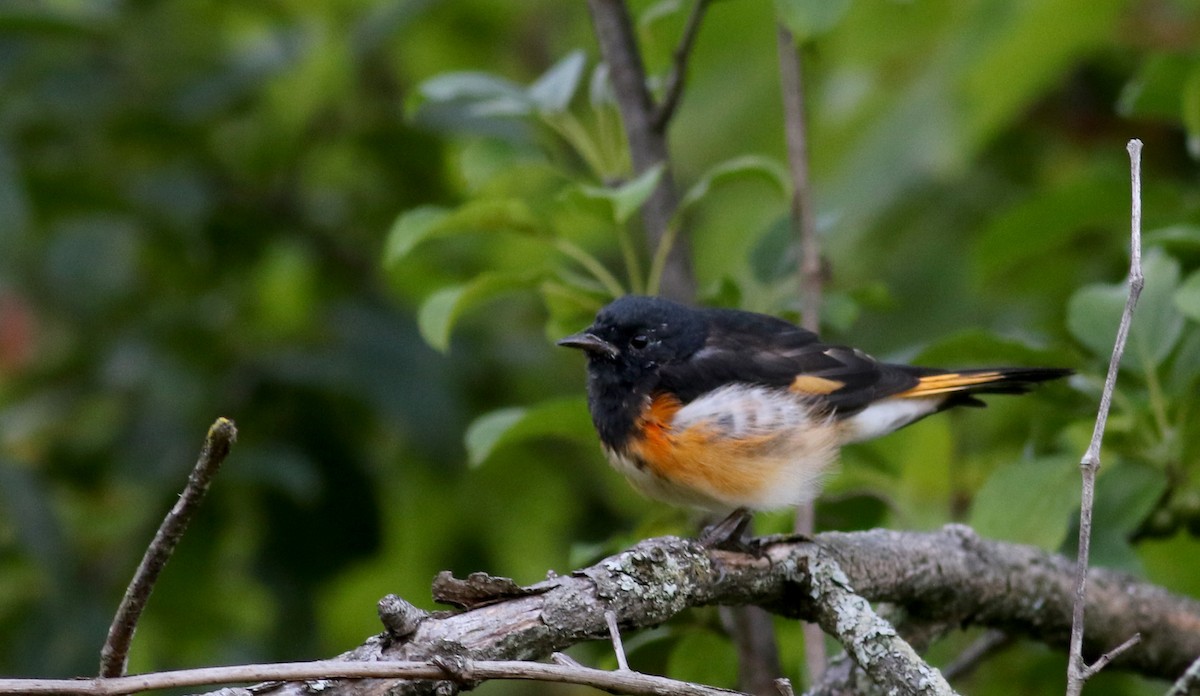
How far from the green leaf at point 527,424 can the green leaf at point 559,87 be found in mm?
878

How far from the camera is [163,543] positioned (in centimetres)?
167

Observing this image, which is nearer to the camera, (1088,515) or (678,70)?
(1088,515)

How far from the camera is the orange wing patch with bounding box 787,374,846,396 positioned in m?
3.85

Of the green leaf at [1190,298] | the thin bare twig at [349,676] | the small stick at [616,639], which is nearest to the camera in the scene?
the thin bare twig at [349,676]

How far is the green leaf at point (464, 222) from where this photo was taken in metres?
3.46

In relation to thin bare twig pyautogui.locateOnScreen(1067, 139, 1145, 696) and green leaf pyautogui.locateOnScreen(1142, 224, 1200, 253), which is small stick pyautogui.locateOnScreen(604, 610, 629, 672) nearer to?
thin bare twig pyautogui.locateOnScreen(1067, 139, 1145, 696)

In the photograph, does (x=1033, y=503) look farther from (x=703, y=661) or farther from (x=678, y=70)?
(x=678, y=70)

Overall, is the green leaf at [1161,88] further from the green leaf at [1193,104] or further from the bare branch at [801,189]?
the bare branch at [801,189]

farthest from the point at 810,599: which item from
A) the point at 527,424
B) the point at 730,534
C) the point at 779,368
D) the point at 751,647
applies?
the point at 779,368

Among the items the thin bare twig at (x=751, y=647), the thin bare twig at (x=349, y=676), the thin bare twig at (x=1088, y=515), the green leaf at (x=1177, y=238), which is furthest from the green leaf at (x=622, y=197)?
the thin bare twig at (x=349, y=676)

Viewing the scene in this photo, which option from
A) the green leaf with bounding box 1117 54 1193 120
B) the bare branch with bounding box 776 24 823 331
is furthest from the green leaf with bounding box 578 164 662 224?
the green leaf with bounding box 1117 54 1193 120

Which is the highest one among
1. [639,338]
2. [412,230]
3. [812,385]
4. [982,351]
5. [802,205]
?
[412,230]

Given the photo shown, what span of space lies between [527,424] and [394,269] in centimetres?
237

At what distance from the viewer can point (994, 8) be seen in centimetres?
459
